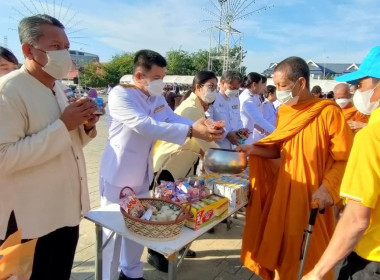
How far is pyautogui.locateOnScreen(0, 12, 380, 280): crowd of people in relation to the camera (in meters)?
1.27

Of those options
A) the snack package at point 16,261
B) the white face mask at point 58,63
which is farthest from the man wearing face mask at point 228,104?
the snack package at point 16,261

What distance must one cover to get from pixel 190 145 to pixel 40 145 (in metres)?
1.82

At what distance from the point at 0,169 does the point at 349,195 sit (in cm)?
158

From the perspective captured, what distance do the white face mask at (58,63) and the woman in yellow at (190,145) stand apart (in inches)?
52.7

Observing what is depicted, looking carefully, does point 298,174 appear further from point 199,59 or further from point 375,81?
point 199,59

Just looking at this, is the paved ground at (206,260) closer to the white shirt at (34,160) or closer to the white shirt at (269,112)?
the white shirt at (34,160)

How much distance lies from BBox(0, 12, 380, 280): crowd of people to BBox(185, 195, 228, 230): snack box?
426 mm

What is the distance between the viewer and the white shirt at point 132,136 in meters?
2.18

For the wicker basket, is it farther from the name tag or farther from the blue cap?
the blue cap

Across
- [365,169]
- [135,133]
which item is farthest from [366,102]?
[135,133]

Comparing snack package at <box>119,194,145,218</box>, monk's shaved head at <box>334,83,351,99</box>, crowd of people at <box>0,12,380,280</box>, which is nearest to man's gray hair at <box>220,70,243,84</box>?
crowd of people at <box>0,12,380,280</box>

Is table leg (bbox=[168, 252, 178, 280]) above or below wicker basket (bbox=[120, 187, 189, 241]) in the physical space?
below

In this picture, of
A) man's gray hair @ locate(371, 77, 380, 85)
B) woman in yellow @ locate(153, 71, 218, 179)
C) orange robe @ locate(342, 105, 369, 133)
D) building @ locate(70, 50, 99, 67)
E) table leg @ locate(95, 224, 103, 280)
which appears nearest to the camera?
man's gray hair @ locate(371, 77, 380, 85)

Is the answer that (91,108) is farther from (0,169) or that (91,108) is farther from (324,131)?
(324,131)
